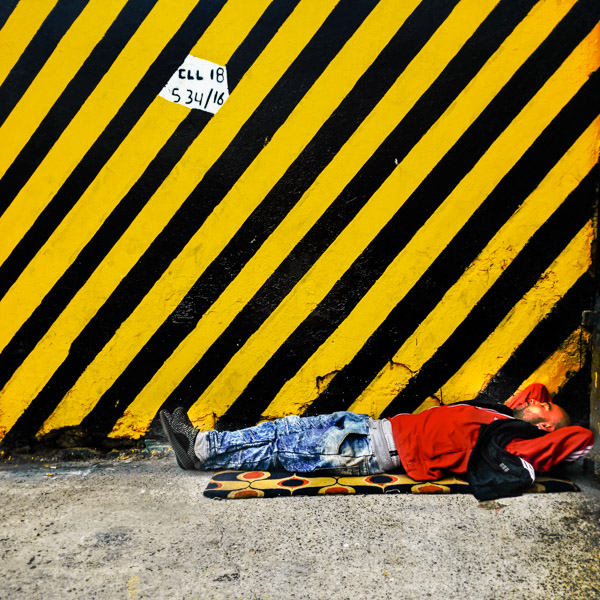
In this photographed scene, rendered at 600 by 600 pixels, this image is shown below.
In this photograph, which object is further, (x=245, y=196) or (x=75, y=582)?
Result: (x=245, y=196)

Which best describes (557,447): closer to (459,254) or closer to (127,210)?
(459,254)

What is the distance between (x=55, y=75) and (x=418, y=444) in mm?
2612

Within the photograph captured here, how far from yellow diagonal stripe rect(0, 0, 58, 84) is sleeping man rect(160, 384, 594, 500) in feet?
6.58

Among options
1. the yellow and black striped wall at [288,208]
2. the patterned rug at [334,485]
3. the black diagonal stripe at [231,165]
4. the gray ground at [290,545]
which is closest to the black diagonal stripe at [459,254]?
the yellow and black striped wall at [288,208]

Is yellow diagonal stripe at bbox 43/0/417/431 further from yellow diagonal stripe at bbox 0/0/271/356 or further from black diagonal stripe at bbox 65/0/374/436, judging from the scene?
yellow diagonal stripe at bbox 0/0/271/356

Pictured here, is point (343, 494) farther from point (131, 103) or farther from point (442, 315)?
point (131, 103)

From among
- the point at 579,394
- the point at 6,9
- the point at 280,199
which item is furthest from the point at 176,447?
the point at 6,9

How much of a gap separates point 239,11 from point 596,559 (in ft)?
9.48

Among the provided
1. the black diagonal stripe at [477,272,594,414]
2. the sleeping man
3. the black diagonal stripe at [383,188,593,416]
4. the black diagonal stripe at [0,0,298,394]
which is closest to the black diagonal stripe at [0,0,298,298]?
the black diagonal stripe at [0,0,298,394]

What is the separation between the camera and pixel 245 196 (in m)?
2.85

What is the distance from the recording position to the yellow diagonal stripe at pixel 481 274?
2795 millimetres

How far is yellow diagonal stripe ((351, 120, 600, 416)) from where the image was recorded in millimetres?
2795

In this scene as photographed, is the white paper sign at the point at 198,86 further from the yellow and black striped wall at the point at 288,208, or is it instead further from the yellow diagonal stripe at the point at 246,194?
the yellow diagonal stripe at the point at 246,194

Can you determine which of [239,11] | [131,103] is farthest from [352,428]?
[239,11]
